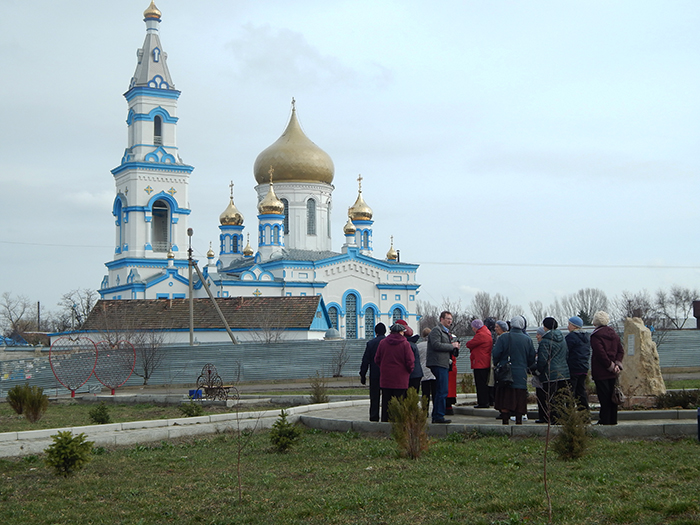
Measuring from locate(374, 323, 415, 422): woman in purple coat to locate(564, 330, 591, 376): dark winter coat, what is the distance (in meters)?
2.12

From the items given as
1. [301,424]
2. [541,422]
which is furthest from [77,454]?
[541,422]

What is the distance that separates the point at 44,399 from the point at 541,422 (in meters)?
8.87

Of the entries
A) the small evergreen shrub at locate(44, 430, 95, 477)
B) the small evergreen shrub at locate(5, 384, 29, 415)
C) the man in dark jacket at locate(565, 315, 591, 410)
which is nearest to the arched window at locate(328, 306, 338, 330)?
the small evergreen shrub at locate(5, 384, 29, 415)

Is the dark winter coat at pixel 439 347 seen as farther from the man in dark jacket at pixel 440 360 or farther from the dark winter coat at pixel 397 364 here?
the dark winter coat at pixel 397 364

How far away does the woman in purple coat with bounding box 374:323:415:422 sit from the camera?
10875 mm

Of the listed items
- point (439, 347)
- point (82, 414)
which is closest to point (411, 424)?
point (439, 347)

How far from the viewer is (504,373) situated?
1024cm

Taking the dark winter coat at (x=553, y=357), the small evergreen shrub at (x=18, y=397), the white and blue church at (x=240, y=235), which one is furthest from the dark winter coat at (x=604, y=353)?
the white and blue church at (x=240, y=235)

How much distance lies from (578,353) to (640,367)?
2424 mm

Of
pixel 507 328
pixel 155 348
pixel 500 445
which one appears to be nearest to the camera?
pixel 500 445

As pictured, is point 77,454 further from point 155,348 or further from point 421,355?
point 155,348

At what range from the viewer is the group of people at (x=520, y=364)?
1020cm

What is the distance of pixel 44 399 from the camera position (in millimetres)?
14305

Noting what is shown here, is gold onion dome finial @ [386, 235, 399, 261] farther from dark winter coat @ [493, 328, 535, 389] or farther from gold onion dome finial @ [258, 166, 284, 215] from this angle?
dark winter coat @ [493, 328, 535, 389]
